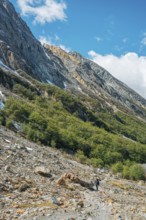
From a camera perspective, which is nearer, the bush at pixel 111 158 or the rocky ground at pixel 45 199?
the rocky ground at pixel 45 199

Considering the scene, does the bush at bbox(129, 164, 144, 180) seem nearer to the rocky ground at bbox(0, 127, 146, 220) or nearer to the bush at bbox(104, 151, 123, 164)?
the bush at bbox(104, 151, 123, 164)

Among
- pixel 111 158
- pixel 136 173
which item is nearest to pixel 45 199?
pixel 136 173

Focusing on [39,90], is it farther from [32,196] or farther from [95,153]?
[32,196]

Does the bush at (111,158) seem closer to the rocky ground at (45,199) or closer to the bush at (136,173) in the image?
the bush at (136,173)

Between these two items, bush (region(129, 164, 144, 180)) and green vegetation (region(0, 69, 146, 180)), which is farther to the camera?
green vegetation (region(0, 69, 146, 180))

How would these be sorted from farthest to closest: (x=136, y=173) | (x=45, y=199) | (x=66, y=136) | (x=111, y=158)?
(x=111, y=158)
(x=66, y=136)
(x=136, y=173)
(x=45, y=199)

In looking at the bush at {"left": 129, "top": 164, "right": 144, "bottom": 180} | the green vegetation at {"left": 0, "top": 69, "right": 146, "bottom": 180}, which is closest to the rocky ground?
the green vegetation at {"left": 0, "top": 69, "right": 146, "bottom": 180}

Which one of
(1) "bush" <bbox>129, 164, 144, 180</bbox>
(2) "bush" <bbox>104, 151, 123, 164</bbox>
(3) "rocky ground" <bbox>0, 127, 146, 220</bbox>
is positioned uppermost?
(2) "bush" <bbox>104, 151, 123, 164</bbox>

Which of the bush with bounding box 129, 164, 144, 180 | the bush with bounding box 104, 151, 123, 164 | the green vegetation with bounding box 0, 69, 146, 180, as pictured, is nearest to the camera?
the bush with bounding box 129, 164, 144, 180

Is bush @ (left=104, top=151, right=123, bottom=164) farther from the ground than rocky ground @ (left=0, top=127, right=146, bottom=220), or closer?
farther from the ground

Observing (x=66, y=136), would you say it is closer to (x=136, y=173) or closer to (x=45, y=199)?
(x=136, y=173)

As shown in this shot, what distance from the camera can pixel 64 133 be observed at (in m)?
87.2

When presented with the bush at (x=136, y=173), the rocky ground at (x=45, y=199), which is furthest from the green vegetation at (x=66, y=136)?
the rocky ground at (x=45, y=199)

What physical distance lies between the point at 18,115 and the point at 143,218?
206 feet
